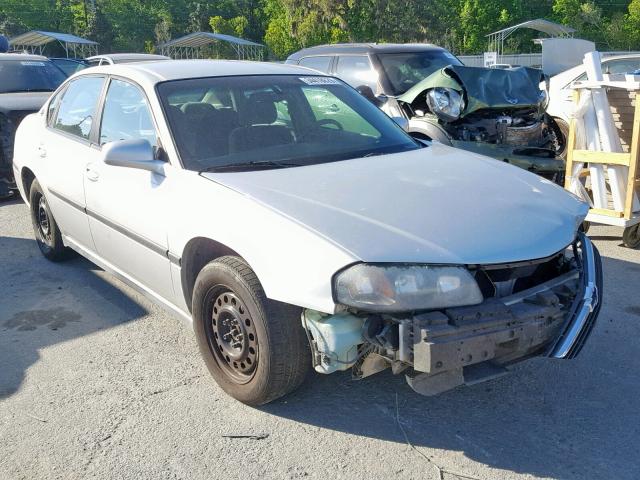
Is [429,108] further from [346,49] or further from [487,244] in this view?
[487,244]

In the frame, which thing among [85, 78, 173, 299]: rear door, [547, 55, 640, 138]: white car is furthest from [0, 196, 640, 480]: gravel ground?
[547, 55, 640, 138]: white car

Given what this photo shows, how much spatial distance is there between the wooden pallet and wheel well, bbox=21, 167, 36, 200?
4739 millimetres

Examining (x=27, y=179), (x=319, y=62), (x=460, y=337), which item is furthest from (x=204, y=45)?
(x=460, y=337)

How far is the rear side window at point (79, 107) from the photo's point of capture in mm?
4719

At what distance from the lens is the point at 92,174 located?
14.3 ft

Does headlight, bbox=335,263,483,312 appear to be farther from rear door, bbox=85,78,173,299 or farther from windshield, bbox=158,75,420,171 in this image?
rear door, bbox=85,78,173,299

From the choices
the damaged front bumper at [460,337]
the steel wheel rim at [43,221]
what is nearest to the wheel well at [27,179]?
the steel wheel rim at [43,221]

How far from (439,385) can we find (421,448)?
0.34 metres

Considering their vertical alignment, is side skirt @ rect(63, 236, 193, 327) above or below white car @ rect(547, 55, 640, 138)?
below

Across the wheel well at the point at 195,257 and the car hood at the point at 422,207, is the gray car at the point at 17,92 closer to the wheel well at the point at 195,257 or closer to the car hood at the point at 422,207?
the wheel well at the point at 195,257

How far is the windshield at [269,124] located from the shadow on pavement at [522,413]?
1.30 metres

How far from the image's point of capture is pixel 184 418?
3299mm

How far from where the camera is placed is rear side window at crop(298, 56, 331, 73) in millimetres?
9461

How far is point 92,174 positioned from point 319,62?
5.91 metres
